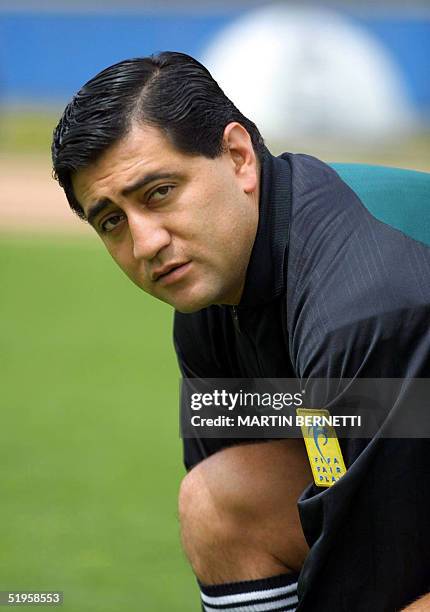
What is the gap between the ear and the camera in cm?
240

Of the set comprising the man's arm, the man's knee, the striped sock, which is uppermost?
the man's knee

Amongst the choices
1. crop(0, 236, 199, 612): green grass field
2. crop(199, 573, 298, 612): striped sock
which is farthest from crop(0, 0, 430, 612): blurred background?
crop(199, 573, 298, 612): striped sock

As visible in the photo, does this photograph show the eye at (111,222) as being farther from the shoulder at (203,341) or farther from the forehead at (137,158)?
the shoulder at (203,341)

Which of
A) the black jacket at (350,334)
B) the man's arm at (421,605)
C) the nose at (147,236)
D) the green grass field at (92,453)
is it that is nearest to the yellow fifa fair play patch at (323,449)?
the black jacket at (350,334)

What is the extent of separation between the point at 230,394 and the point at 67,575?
2.67ft

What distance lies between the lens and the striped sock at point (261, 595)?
262 cm

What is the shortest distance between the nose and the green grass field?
1.20 metres

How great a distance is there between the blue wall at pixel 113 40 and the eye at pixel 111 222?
13.1 m

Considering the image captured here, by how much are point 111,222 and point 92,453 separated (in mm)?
2397

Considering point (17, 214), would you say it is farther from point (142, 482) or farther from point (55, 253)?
point (142, 482)

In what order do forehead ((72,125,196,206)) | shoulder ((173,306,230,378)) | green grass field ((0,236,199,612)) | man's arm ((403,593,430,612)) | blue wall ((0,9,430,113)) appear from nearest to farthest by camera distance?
man's arm ((403,593,430,612))
forehead ((72,125,196,206))
shoulder ((173,306,230,378))
green grass field ((0,236,199,612))
blue wall ((0,9,430,113))

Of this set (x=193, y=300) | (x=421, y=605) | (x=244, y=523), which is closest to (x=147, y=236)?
(x=193, y=300)

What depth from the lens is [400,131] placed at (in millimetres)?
16047

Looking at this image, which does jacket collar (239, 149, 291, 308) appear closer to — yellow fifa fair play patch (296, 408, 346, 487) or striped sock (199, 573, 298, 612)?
yellow fifa fair play patch (296, 408, 346, 487)
